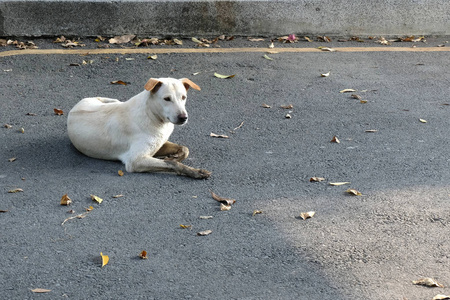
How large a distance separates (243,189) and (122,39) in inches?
156

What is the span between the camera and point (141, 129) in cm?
540

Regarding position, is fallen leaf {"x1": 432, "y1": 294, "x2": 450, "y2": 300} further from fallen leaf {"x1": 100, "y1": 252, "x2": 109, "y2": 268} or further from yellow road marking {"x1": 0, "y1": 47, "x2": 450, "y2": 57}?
yellow road marking {"x1": 0, "y1": 47, "x2": 450, "y2": 57}

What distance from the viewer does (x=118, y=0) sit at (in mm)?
8219

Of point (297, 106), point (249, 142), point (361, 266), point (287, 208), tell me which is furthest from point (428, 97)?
point (361, 266)

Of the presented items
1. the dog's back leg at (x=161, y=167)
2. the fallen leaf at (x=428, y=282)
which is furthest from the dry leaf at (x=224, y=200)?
the fallen leaf at (x=428, y=282)

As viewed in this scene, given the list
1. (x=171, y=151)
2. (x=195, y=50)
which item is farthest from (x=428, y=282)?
(x=195, y=50)

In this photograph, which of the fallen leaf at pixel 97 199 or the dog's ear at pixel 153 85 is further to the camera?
the dog's ear at pixel 153 85

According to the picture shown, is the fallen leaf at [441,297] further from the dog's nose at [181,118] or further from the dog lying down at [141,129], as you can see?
the dog's nose at [181,118]

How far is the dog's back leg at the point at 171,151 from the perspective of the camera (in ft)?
18.2

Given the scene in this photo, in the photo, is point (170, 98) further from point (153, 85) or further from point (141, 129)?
point (141, 129)

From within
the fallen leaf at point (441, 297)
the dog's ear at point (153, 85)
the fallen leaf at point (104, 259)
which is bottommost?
the fallen leaf at point (104, 259)

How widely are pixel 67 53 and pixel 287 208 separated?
4249 mm

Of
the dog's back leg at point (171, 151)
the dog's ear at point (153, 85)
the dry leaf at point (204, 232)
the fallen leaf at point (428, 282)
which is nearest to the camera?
the fallen leaf at point (428, 282)

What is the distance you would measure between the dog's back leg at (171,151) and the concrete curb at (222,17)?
317 cm
